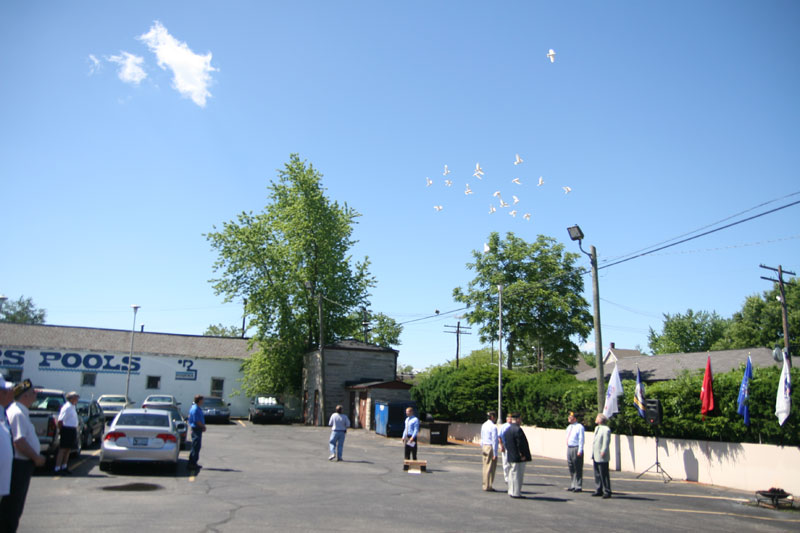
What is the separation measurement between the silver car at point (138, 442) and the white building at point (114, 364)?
34464 mm

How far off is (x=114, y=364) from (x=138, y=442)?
3702 centimetres

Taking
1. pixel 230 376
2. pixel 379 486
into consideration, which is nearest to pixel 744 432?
pixel 379 486

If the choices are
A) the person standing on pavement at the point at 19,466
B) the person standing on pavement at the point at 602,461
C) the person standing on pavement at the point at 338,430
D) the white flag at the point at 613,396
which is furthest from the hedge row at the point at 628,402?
the person standing on pavement at the point at 19,466

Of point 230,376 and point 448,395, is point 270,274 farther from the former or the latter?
point 448,395

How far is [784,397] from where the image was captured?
1474 cm

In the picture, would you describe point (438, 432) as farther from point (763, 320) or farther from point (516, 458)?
point (763, 320)

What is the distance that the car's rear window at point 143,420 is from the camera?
44.1ft

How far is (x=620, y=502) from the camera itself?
41.3ft

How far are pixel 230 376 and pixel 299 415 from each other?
661 centimetres

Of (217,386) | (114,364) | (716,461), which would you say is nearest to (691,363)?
(716,461)

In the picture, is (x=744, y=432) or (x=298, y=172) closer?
(x=744, y=432)

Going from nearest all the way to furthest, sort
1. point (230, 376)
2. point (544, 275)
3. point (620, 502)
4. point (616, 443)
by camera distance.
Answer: point (620, 502) → point (616, 443) → point (544, 275) → point (230, 376)

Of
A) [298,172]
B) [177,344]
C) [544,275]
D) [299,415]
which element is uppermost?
[298,172]

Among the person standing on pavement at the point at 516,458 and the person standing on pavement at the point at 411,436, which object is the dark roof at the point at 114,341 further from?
the person standing on pavement at the point at 516,458
